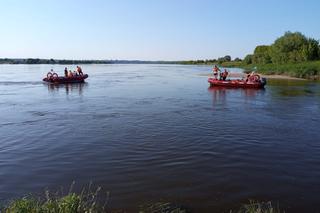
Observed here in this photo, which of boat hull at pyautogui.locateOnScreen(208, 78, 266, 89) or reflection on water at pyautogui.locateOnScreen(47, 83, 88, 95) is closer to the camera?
reflection on water at pyautogui.locateOnScreen(47, 83, 88, 95)

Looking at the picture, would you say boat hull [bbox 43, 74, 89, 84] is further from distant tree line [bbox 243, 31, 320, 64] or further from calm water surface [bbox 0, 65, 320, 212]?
distant tree line [bbox 243, 31, 320, 64]

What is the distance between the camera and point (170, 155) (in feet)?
36.0

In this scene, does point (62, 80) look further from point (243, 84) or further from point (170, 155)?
point (170, 155)

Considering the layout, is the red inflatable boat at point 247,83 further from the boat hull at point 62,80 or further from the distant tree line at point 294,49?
the distant tree line at point 294,49

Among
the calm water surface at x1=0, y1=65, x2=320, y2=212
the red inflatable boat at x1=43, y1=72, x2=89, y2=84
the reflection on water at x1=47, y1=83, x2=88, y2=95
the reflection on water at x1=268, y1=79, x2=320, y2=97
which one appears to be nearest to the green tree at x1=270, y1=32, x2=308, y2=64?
the reflection on water at x1=268, y1=79, x2=320, y2=97

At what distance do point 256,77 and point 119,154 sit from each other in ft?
84.5

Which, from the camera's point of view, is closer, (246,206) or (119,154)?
(246,206)

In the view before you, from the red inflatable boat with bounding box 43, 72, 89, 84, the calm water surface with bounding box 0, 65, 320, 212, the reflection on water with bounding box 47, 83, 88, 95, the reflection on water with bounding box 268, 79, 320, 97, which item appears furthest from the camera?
the red inflatable boat with bounding box 43, 72, 89, 84

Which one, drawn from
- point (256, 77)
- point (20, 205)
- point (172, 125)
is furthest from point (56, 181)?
point (256, 77)

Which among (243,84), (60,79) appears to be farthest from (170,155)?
(60,79)

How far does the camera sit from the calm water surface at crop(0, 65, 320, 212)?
26.8ft

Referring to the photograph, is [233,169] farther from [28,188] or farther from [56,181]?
[28,188]

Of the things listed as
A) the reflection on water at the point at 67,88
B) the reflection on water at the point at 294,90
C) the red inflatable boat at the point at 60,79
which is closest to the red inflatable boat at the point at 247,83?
the reflection on water at the point at 294,90

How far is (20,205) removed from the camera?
207 inches
